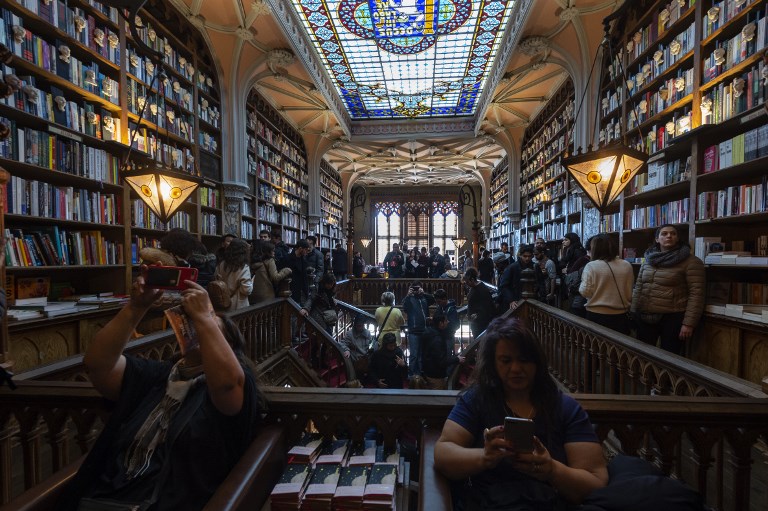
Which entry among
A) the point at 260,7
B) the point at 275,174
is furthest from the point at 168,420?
the point at 275,174

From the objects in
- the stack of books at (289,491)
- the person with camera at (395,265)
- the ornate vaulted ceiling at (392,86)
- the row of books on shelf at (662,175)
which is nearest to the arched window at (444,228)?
the ornate vaulted ceiling at (392,86)

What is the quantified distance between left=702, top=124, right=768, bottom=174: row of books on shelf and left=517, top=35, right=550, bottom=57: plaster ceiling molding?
3.07 metres

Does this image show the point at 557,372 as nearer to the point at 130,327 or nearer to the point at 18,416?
the point at 130,327

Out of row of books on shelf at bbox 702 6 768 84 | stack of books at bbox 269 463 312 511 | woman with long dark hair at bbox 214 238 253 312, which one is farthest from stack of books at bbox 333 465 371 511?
row of books on shelf at bbox 702 6 768 84

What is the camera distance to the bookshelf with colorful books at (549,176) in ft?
21.3

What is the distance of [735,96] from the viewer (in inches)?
119

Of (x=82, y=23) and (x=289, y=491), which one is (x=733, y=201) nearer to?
(x=289, y=491)

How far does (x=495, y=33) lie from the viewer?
584 cm

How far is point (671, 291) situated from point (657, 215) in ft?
5.20

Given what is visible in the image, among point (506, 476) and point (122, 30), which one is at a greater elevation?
point (122, 30)

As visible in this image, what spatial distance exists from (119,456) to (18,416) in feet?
2.12

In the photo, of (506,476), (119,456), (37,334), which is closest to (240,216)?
(37,334)

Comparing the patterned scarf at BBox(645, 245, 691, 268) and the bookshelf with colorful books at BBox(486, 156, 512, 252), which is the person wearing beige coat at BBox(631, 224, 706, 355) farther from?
the bookshelf with colorful books at BBox(486, 156, 512, 252)

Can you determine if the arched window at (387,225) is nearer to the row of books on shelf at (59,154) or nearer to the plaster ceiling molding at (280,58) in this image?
the plaster ceiling molding at (280,58)
